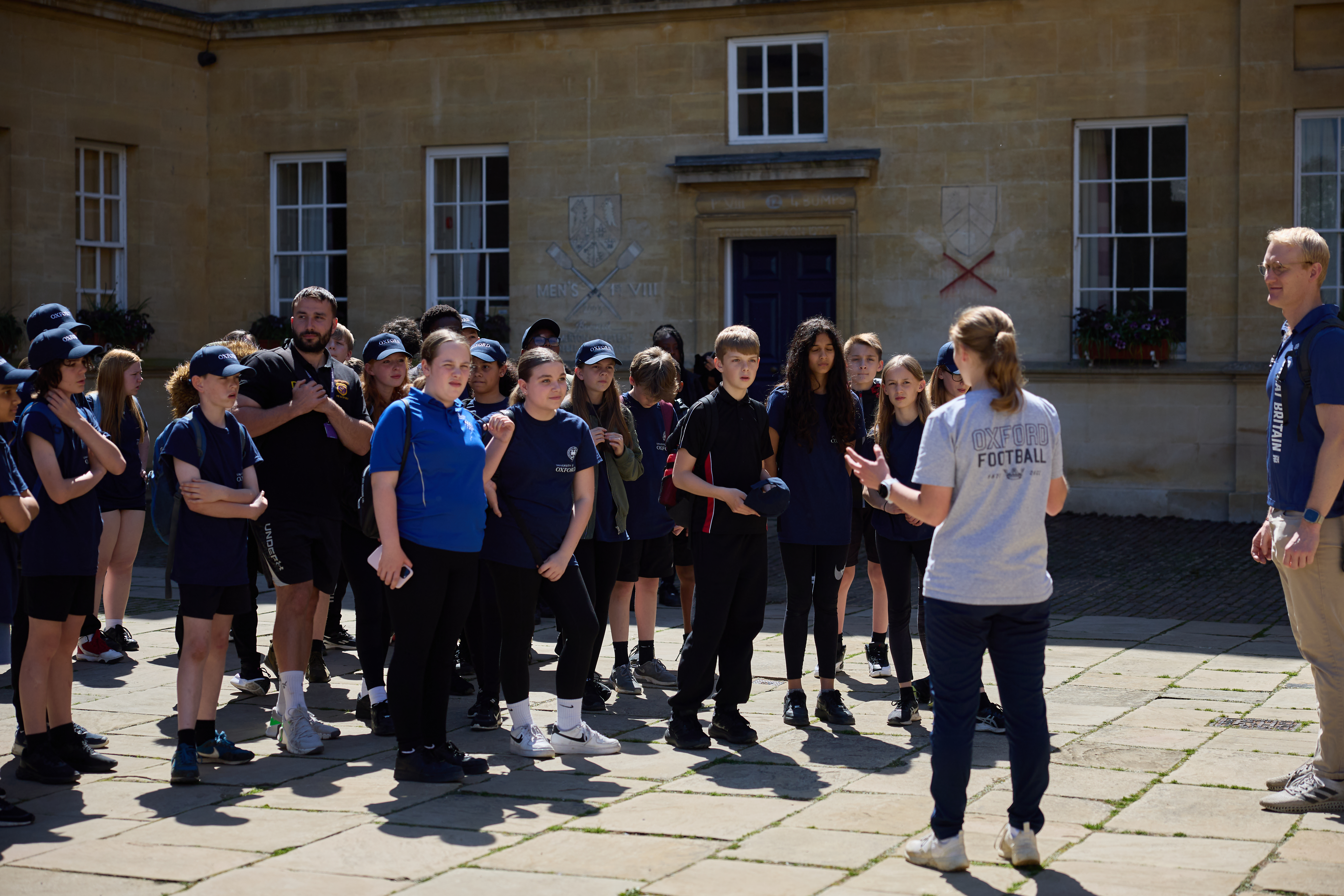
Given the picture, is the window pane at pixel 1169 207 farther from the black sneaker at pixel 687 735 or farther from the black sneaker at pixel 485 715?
the black sneaker at pixel 485 715

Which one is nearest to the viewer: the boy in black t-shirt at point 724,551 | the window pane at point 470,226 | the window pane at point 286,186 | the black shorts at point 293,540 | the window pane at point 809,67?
the boy in black t-shirt at point 724,551

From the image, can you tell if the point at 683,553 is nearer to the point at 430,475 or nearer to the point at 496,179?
the point at 430,475

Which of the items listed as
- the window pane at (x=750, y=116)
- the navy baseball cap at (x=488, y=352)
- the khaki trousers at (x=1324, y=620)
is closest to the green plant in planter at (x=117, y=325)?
the window pane at (x=750, y=116)

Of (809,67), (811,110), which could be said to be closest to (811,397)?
(811,110)

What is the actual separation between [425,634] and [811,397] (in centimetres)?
218

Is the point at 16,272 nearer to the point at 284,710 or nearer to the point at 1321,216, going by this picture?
the point at 284,710

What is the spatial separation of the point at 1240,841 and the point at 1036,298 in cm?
1082

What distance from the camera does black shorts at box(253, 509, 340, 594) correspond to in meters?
6.59

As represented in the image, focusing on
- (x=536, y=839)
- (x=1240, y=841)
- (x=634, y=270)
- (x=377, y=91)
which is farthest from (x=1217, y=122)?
(x=536, y=839)

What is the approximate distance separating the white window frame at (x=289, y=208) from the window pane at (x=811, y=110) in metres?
5.71

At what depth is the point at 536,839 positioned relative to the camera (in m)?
5.07

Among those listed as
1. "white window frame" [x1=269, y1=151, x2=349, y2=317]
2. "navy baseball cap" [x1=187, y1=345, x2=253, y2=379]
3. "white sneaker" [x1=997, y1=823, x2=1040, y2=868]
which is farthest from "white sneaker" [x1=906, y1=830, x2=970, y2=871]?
"white window frame" [x1=269, y1=151, x2=349, y2=317]

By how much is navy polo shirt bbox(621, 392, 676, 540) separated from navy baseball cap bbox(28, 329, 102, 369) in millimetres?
2859

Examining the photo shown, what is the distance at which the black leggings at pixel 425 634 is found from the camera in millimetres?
5879
